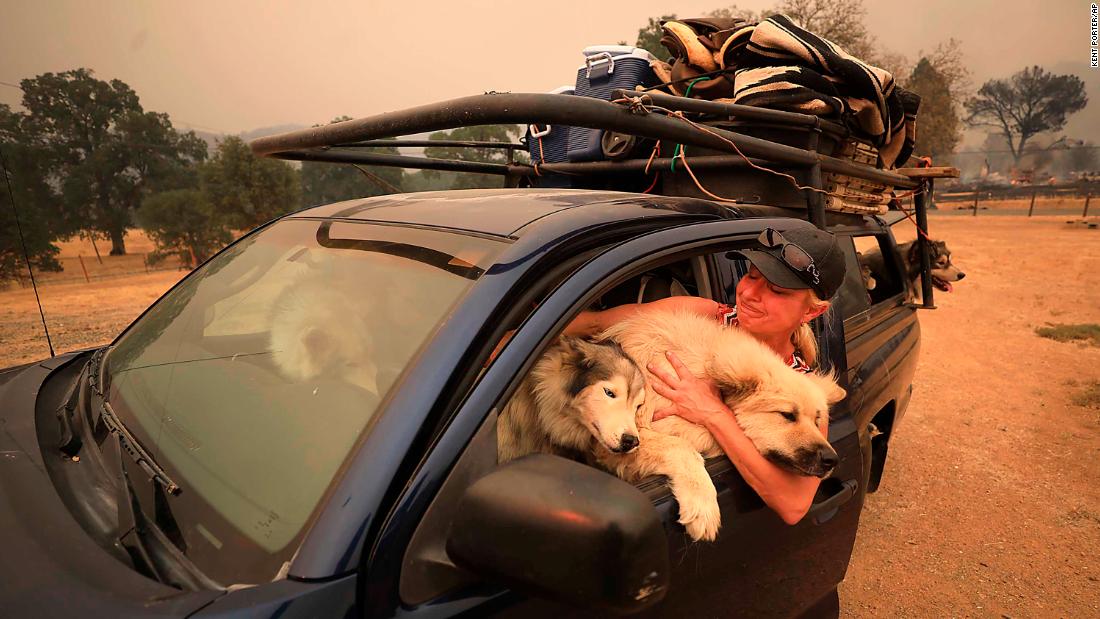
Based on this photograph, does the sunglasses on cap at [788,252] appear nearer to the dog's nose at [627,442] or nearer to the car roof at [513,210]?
the car roof at [513,210]

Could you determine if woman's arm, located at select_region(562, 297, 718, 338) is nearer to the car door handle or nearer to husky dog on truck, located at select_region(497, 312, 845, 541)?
husky dog on truck, located at select_region(497, 312, 845, 541)

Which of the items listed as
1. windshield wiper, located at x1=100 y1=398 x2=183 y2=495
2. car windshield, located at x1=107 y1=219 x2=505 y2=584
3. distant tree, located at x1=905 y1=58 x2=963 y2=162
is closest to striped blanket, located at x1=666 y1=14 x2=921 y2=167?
car windshield, located at x1=107 y1=219 x2=505 y2=584

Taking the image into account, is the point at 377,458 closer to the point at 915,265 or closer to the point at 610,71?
the point at 610,71

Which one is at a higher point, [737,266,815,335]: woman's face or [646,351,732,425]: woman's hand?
[737,266,815,335]: woman's face

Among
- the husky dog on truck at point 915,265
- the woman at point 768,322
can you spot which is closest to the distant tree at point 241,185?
the husky dog on truck at point 915,265

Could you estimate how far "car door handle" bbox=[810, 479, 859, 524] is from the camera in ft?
5.98

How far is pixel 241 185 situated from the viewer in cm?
2012

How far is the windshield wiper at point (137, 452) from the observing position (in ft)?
4.21

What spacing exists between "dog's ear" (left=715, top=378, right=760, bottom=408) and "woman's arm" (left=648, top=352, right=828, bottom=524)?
23 mm

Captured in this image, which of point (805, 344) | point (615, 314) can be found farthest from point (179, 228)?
point (805, 344)

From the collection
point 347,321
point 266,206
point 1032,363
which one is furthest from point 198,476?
point 266,206

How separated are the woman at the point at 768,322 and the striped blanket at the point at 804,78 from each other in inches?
45.8

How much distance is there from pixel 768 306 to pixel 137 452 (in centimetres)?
185

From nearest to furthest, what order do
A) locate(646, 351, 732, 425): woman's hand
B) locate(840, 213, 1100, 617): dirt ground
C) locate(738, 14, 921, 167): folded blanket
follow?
locate(646, 351, 732, 425): woman's hand
locate(738, 14, 921, 167): folded blanket
locate(840, 213, 1100, 617): dirt ground
